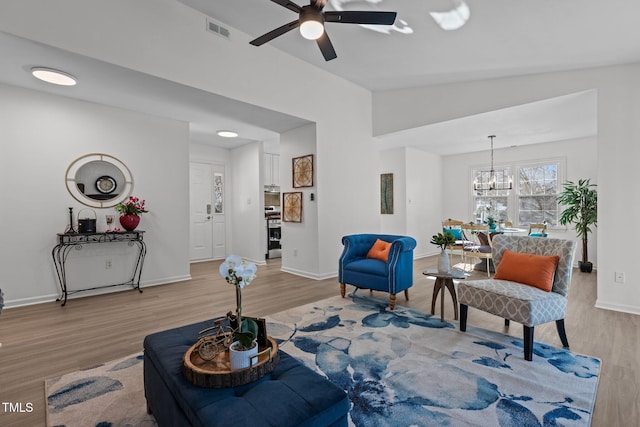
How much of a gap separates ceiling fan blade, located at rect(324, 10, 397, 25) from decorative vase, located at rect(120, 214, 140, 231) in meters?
3.72

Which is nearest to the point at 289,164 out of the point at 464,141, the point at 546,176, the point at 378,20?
the point at 378,20

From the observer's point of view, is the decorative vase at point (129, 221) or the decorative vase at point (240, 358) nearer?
the decorative vase at point (240, 358)

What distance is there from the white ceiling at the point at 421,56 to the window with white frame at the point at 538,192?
4.64 feet

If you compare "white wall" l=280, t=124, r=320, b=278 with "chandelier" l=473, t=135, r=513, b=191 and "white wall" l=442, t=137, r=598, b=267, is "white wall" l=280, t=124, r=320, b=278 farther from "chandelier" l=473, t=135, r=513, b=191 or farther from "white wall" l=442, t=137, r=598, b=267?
"white wall" l=442, t=137, r=598, b=267

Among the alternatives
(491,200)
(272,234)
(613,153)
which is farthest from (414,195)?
(613,153)

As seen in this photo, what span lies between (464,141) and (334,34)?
3988 mm

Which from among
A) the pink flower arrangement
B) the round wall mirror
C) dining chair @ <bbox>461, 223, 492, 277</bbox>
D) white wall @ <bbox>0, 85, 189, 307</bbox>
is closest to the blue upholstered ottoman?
the pink flower arrangement

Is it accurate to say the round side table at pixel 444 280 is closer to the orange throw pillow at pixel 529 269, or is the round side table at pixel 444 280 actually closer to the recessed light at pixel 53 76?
the orange throw pillow at pixel 529 269

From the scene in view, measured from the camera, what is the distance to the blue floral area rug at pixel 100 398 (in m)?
1.75

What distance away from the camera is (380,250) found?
160 inches

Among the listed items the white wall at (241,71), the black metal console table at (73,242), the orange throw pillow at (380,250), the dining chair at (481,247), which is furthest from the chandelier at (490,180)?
the black metal console table at (73,242)

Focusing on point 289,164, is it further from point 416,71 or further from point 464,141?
point 464,141

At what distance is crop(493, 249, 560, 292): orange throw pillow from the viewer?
2.63m

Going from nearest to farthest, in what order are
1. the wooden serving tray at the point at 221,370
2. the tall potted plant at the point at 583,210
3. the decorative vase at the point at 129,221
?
the wooden serving tray at the point at 221,370
the decorative vase at the point at 129,221
the tall potted plant at the point at 583,210
